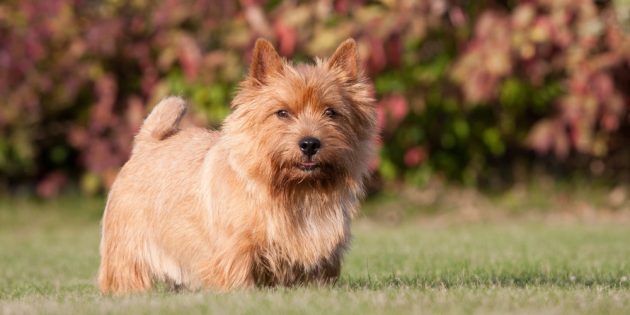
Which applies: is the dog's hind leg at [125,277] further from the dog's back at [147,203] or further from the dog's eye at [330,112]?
the dog's eye at [330,112]

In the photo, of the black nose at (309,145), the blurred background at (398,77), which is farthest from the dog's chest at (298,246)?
the blurred background at (398,77)

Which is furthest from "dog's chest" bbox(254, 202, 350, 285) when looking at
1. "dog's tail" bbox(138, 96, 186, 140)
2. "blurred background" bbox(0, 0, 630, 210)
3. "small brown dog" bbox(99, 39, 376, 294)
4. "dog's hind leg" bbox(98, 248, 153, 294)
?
"blurred background" bbox(0, 0, 630, 210)

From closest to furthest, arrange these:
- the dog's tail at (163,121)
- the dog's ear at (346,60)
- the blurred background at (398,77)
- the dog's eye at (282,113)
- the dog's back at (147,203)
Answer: the dog's eye at (282,113) → the dog's ear at (346,60) → the dog's back at (147,203) → the dog's tail at (163,121) → the blurred background at (398,77)

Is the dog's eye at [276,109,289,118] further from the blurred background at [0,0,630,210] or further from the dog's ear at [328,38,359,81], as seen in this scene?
the blurred background at [0,0,630,210]

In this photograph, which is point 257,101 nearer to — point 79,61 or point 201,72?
point 201,72

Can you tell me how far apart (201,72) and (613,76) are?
5.17 metres

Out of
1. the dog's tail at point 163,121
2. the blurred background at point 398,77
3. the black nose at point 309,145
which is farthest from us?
the blurred background at point 398,77

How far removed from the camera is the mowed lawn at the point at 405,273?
508 cm

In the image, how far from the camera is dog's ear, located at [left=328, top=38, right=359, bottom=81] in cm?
634

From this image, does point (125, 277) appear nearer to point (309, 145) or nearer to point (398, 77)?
point (309, 145)

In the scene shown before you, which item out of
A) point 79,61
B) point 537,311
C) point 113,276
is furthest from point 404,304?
point 79,61

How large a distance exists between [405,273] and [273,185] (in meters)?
2.05

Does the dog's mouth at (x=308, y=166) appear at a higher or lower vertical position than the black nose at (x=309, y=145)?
lower

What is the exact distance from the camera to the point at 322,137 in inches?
231
